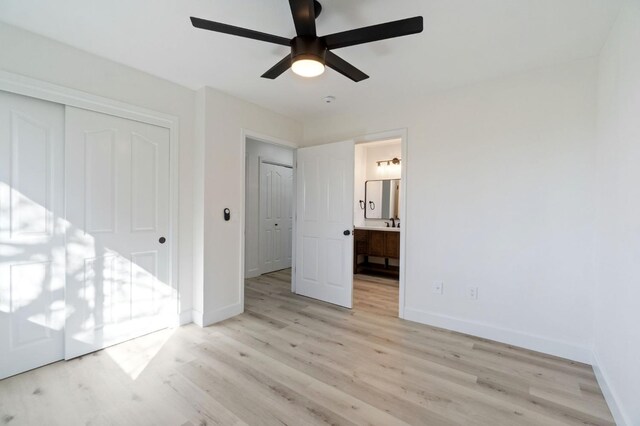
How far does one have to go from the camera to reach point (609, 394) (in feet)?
5.87

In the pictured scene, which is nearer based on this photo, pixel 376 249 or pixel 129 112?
pixel 129 112

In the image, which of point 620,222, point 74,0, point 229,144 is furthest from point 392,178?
point 74,0

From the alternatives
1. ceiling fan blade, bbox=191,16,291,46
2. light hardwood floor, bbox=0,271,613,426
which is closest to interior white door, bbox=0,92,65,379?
light hardwood floor, bbox=0,271,613,426

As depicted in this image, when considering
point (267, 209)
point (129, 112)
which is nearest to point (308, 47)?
point (129, 112)

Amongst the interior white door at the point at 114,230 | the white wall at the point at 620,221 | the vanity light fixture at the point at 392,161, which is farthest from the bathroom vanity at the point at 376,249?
the interior white door at the point at 114,230

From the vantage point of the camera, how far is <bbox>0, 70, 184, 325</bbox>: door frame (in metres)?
1.99

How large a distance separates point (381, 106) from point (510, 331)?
8.88 feet

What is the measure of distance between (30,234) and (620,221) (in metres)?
4.06

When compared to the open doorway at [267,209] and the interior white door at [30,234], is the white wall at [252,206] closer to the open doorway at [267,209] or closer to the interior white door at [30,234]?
the open doorway at [267,209]

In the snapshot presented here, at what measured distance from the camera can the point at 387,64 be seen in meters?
2.42

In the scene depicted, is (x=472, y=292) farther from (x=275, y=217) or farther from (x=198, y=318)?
(x=275, y=217)

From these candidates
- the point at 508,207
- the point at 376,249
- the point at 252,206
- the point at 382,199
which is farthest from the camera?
the point at 382,199

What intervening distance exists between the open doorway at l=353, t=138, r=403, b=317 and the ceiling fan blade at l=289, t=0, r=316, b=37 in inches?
131

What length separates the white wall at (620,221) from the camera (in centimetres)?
152
